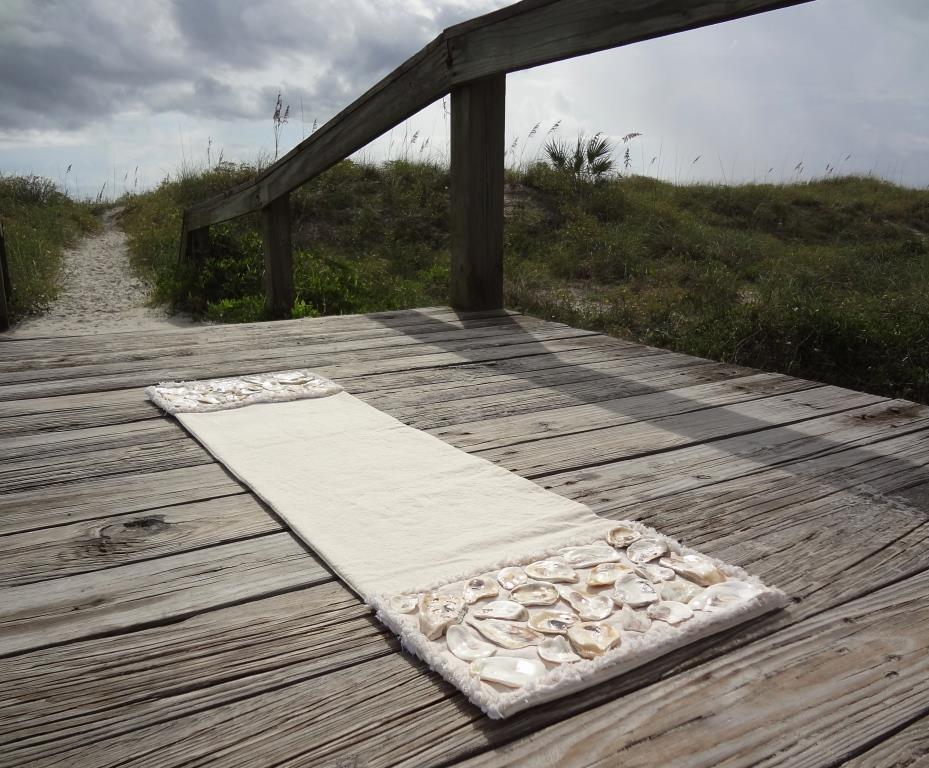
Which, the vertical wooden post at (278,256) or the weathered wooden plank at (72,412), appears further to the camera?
the vertical wooden post at (278,256)

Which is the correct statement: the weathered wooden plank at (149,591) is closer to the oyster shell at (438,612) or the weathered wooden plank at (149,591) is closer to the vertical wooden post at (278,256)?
the oyster shell at (438,612)

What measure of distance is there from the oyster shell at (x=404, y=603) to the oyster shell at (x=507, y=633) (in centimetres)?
9

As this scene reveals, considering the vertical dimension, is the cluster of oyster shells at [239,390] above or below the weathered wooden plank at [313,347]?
below

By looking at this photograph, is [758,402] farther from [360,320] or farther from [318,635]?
[360,320]

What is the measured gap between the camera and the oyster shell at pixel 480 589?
45.4 inches

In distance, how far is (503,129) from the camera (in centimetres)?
337

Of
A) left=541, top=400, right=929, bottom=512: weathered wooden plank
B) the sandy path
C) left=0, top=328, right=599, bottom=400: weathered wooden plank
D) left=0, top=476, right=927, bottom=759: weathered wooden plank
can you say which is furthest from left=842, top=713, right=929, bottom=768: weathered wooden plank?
the sandy path

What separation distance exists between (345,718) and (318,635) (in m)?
0.18

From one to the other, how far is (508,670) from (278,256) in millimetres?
4263

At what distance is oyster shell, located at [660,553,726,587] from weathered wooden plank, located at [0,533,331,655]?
55cm

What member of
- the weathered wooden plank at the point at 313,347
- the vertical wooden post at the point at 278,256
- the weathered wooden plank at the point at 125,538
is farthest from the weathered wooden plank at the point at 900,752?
the vertical wooden post at the point at 278,256

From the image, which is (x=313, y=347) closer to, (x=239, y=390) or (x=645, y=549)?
(x=239, y=390)

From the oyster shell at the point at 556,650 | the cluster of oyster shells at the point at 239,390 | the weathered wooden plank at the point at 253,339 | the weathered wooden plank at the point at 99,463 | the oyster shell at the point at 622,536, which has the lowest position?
the oyster shell at the point at 556,650

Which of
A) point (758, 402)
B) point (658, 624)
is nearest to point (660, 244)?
point (758, 402)
